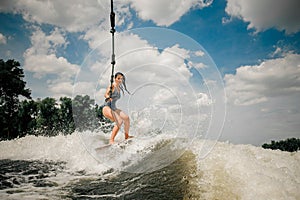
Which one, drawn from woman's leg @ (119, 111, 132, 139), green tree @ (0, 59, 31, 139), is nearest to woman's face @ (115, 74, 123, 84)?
woman's leg @ (119, 111, 132, 139)

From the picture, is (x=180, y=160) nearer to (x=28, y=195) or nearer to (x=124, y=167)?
(x=124, y=167)

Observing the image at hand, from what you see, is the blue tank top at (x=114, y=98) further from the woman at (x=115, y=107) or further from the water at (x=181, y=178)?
the water at (x=181, y=178)

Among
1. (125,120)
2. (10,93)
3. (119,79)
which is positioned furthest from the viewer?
(10,93)

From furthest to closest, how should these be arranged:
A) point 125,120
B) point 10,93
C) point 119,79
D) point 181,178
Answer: point 10,93 < point 125,120 < point 119,79 < point 181,178

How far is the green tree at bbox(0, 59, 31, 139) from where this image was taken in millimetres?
28422

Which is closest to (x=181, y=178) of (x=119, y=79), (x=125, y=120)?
(x=125, y=120)

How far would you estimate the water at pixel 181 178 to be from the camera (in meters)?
4.54

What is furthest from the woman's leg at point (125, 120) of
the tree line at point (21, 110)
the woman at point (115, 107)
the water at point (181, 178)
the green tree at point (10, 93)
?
the green tree at point (10, 93)

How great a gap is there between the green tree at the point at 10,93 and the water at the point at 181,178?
23.5 m

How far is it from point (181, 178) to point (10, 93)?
29.6 metres

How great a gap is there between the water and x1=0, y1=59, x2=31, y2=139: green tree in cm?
2346

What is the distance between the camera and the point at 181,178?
5414 mm

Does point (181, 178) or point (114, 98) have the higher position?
point (114, 98)

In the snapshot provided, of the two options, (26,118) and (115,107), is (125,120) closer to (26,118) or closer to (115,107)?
(115,107)
